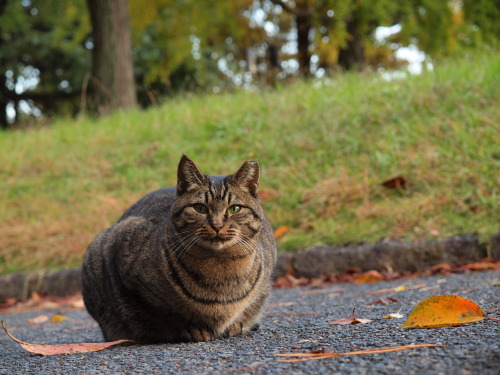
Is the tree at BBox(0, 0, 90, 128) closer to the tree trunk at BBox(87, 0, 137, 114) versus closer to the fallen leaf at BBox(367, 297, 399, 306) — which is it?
the tree trunk at BBox(87, 0, 137, 114)

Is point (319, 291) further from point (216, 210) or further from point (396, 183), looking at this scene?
point (216, 210)

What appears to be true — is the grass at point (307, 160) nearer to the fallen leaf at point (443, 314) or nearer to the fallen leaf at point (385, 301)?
the fallen leaf at point (385, 301)

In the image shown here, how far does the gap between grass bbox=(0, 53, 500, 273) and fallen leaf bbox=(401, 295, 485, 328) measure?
8.25 feet

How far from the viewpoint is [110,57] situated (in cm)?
1010

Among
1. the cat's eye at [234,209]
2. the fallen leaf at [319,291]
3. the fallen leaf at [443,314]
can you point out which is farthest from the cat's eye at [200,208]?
the fallen leaf at [319,291]

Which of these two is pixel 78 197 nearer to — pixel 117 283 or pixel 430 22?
pixel 117 283

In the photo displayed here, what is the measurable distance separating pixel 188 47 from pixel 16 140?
5343mm

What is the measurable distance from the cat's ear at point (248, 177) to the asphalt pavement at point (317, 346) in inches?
27.2

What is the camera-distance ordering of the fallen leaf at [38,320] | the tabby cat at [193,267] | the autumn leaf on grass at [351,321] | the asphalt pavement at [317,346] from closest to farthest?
1. the asphalt pavement at [317,346]
2. the tabby cat at [193,267]
3. the autumn leaf on grass at [351,321]
4. the fallen leaf at [38,320]

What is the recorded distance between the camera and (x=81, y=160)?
25.3ft

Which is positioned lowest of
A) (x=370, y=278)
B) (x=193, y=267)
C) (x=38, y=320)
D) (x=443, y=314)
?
(x=38, y=320)

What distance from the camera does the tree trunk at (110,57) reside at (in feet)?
33.1

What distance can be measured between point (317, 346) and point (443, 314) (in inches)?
20.5

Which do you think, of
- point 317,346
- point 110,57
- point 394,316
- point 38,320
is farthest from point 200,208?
point 110,57
